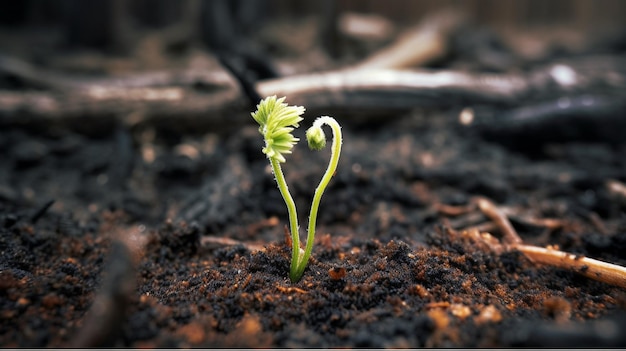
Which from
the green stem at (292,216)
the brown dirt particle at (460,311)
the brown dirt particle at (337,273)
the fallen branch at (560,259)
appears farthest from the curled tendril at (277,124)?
the fallen branch at (560,259)

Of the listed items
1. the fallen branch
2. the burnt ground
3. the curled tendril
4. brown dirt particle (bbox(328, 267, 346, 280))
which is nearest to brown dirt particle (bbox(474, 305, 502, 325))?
the burnt ground

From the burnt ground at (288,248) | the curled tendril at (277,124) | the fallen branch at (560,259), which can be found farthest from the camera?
the fallen branch at (560,259)

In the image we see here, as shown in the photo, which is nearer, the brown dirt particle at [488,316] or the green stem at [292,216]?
the brown dirt particle at [488,316]

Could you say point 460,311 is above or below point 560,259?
above

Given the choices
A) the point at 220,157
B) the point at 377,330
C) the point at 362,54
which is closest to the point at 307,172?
the point at 220,157

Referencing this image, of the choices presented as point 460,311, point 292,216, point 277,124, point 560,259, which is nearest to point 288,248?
point 292,216

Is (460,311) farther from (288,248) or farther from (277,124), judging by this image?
(277,124)

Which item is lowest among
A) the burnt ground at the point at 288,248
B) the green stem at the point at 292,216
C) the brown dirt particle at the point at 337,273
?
the burnt ground at the point at 288,248

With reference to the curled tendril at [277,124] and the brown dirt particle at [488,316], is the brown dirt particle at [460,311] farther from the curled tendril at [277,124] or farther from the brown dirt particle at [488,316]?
the curled tendril at [277,124]

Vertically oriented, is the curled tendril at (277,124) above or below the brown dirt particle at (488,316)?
above

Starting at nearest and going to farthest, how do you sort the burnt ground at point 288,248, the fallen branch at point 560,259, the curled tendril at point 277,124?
the burnt ground at point 288,248
the curled tendril at point 277,124
the fallen branch at point 560,259
